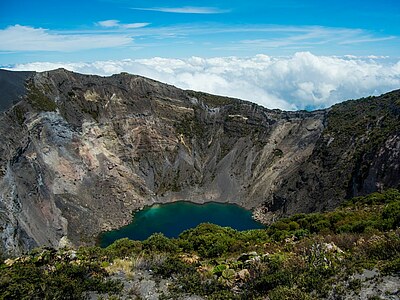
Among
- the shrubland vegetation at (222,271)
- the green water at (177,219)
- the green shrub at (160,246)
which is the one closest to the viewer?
the shrubland vegetation at (222,271)

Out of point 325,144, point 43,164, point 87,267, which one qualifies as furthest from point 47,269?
point 325,144

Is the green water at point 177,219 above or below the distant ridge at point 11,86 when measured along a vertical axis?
below

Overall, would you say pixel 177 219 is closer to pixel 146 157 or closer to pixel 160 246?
pixel 146 157

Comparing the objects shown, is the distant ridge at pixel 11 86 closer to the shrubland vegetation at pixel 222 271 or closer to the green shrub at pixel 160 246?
the green shrub at pixel 160 246

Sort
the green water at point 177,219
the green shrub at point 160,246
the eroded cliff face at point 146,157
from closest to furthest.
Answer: the green shrub at point 160,246
the eroded cliff face at point 146,157
the green water at point 177,219

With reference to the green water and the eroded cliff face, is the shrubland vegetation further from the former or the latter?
the green water

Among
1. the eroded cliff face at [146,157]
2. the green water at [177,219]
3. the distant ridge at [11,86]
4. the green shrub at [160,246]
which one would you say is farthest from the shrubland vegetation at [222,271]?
the distant ridge at [11,86]

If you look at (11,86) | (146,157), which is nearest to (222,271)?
(11,86)
